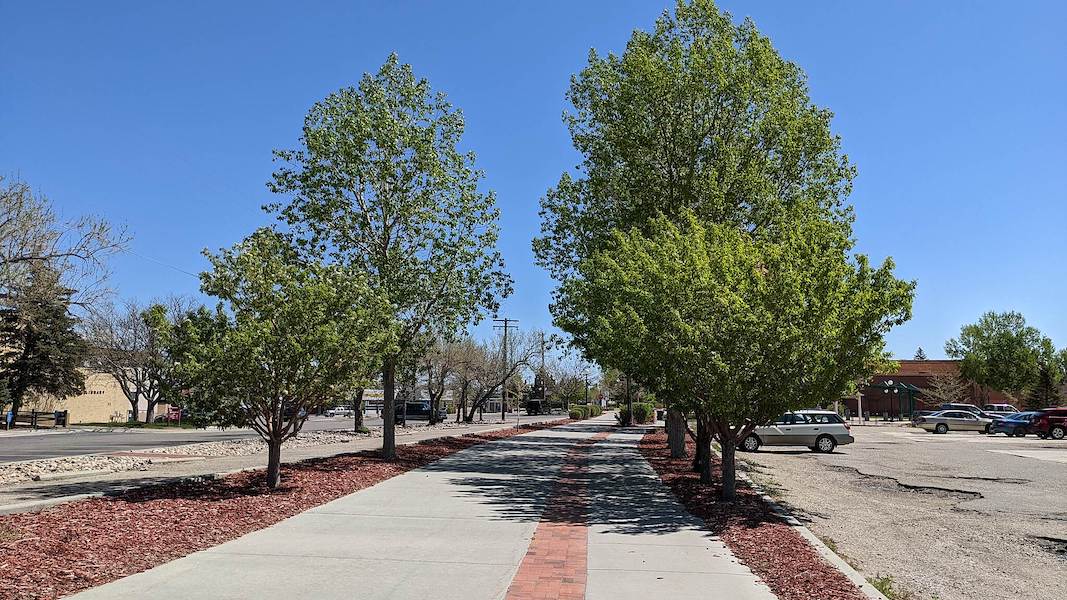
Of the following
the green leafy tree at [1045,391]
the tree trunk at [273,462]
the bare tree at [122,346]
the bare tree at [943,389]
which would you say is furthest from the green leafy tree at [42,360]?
the green leafy tree at [1045,391]

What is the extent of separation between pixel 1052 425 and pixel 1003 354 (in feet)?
194

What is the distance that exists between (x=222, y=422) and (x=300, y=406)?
1222 millimetres

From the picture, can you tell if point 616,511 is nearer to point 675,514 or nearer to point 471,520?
point 675,514

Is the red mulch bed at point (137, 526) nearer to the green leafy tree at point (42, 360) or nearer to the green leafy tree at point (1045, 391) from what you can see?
the green leafy tree at point (42, 360)

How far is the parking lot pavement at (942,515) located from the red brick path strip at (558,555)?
10.5ft

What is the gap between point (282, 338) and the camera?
11.8 meters

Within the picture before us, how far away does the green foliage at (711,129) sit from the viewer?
20000 mm

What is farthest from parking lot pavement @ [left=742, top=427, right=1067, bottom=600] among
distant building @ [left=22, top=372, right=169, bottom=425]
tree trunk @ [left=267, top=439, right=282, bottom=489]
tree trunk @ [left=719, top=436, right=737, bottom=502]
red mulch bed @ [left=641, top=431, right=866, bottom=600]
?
distant building @ [left=22, top=372, right=169, bottom=425]

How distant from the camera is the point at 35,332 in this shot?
42438 mm

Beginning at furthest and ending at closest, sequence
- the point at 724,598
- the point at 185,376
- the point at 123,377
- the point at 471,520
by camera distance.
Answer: the point at 123,377, the point at 185,376, the point at 471,520, the point at 724,598

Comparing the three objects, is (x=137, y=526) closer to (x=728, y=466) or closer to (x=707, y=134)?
(x=728, y=466)

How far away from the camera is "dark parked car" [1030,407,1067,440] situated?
4056cm

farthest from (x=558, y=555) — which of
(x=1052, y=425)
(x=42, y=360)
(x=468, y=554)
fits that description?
(x=42, y=360)

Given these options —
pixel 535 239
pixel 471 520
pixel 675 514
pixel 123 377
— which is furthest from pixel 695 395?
pixel 123 377
